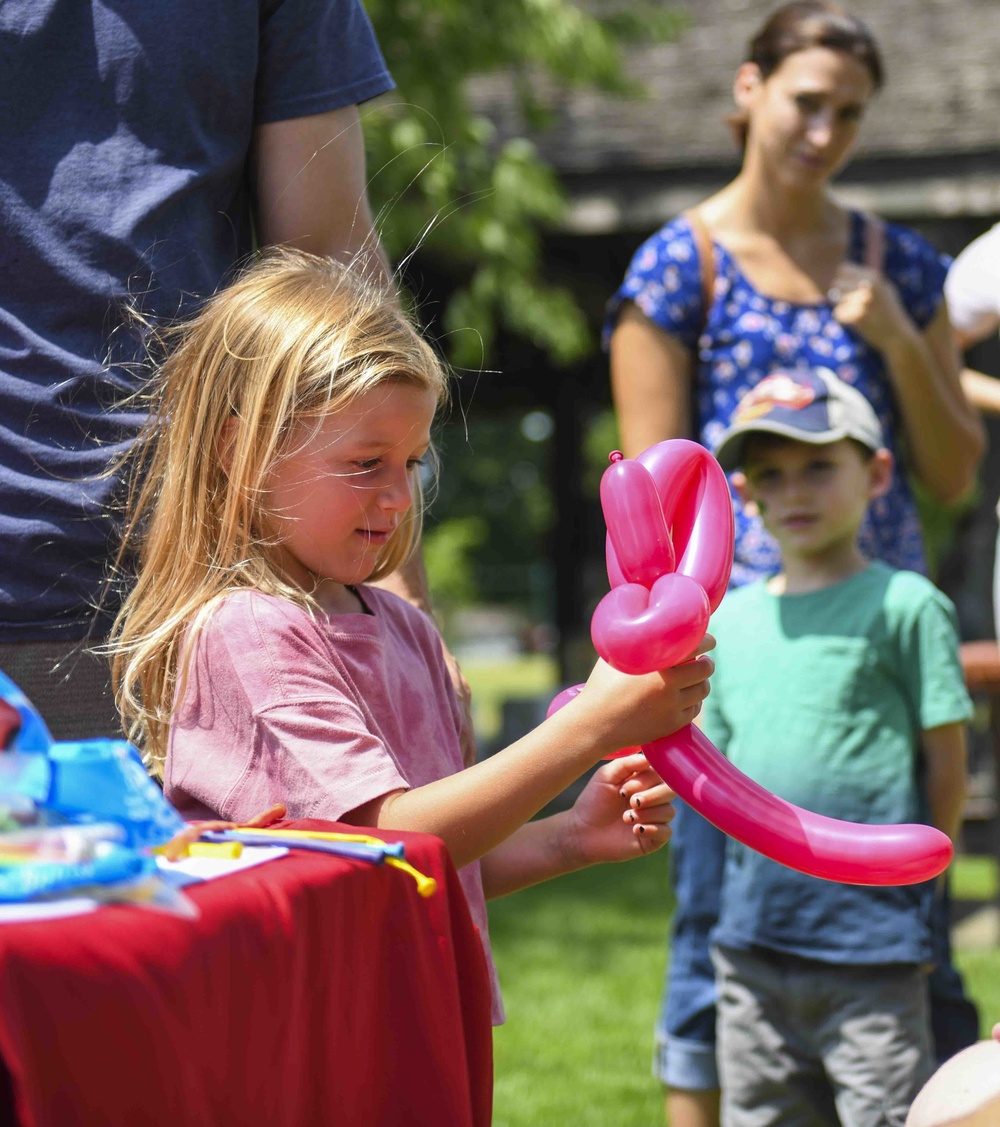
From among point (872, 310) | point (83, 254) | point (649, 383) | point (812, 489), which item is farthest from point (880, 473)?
point (83, 254)

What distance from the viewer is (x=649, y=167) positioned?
29.0 ft

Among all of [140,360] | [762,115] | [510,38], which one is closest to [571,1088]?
[762,115]

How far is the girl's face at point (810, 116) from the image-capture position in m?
3.02

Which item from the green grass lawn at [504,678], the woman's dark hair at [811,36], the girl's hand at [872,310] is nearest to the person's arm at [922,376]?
the girl's hand at [872,310]

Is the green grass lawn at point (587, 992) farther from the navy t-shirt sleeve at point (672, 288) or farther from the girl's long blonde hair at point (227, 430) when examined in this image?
the girl's long blonde hair at point (227, 430)

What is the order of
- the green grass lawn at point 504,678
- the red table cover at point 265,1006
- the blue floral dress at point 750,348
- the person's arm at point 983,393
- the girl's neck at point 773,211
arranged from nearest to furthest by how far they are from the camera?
1. the red table cover at point 265,1006
2. the blue floral dress at point 750,348
3. the girl's neck at point 773,211
4. the person's arm at point 983,393
5. the green grass lawn at point 504,678

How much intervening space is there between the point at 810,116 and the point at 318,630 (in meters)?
1.84

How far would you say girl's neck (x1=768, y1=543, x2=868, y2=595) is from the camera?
9.29 feet

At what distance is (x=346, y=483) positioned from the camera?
1.70 meters

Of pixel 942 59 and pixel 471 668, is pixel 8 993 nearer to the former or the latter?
pixel 942 59

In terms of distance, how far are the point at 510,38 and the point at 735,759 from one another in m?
4.63

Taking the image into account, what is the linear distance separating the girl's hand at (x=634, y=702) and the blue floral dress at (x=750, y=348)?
148 cm

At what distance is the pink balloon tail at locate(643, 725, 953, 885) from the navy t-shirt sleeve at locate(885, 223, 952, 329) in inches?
67.1

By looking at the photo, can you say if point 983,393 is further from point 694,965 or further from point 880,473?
point 694,965
